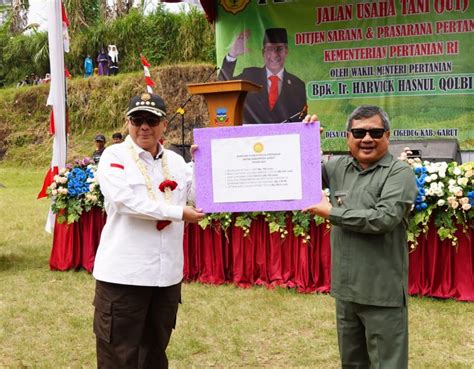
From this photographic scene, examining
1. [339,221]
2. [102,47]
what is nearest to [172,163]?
[339,221]

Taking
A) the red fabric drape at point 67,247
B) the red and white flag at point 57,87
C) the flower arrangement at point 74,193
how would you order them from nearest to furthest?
the flower arrangement at point 74,193
the red fabric drape at point 67,247
the red and white flag at point 57,87

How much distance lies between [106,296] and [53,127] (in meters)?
3.98

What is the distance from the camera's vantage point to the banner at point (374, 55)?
7242 mm

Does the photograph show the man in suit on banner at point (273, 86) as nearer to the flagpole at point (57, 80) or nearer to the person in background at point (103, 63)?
the flagpole at point (57, 80)

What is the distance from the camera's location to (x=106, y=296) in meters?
2.39

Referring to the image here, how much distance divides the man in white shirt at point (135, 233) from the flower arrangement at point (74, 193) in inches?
118

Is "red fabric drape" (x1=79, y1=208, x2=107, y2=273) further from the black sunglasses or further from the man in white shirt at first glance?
the black sunglasses

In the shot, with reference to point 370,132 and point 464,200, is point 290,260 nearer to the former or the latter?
point 464,200

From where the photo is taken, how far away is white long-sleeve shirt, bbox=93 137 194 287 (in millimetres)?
2295

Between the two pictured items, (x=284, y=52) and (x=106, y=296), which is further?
(x=284, y=52)

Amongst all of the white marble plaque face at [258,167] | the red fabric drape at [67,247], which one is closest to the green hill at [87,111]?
the red fabric drape at [67,247]

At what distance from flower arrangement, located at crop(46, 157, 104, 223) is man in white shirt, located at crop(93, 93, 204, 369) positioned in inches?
118

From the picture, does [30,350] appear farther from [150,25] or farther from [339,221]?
[150,25]

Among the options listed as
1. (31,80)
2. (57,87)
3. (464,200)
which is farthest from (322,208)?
(31,80)
